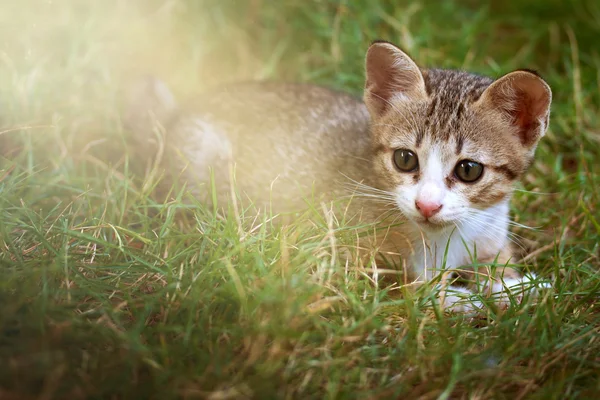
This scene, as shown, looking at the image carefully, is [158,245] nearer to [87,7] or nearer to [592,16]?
[87,7]

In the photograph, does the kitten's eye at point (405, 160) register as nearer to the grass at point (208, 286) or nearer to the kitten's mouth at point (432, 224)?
the kitten's mouth at point (432, 224)

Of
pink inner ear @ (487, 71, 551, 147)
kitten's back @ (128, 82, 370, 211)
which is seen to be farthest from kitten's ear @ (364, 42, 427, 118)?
pink inner ear @ (487, 71, 551, 147)

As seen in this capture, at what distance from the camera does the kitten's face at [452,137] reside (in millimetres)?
3000

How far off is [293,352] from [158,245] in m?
1.05

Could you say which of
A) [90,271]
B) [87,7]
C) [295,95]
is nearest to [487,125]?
[295,95]

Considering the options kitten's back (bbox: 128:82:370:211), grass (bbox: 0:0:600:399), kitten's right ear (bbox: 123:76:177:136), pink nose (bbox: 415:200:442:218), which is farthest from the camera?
kitten's right ear (bbox: 123:76:177:136)

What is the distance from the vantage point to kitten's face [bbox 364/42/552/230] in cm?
300

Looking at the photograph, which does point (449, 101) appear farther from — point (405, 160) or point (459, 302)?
point (459, 302)

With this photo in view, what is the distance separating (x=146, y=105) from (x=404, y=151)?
2279mm

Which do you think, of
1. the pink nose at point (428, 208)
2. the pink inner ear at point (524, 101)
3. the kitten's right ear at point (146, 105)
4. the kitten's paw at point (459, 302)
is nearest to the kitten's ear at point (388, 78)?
the pink inner ear at point (524, 101)

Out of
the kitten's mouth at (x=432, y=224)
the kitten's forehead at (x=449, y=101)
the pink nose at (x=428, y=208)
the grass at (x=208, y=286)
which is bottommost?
the grass at (x=208, y=286)

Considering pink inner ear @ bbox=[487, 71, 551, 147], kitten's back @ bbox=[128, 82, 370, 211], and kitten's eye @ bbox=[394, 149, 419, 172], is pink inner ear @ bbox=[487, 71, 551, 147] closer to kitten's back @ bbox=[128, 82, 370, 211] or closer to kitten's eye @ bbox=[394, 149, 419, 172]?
kitten's eye @ bbox=[394, 149, 419, 172]

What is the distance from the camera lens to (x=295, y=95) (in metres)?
4.23

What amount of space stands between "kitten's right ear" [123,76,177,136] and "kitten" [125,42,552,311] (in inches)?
9.6
